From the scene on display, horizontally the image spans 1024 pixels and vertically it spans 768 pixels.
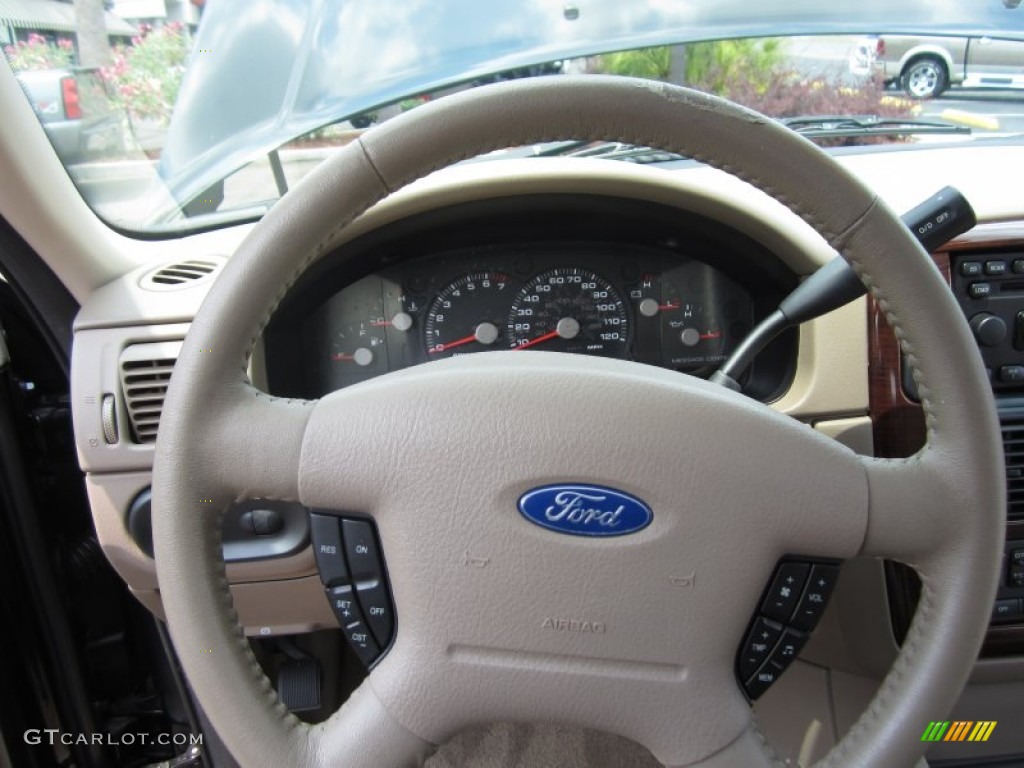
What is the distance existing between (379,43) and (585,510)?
125 centimetres

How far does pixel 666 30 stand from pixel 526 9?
291 millimetres

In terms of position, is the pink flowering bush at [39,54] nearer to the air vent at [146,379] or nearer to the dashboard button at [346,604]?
the air vent at [146,379]

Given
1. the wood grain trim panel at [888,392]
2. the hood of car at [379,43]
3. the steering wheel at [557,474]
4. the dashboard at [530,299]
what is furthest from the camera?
the hood of car at [379,43]

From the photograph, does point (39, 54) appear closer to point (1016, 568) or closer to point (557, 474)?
point (557, 474)

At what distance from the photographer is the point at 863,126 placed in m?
1.89

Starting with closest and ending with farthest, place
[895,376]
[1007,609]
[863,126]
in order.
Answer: [895,376], [1007,609], [863,126]

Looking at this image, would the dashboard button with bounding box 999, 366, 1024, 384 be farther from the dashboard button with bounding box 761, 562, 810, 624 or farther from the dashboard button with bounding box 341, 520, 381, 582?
the dashboard button with bounding box 341, 520, 381, 582

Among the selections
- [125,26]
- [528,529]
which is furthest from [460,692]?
[125,26]

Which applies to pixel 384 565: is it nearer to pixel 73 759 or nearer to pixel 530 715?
pixel 530 715

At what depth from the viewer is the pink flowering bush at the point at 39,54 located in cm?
144

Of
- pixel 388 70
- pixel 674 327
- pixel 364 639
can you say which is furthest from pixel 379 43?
pixel 364 639

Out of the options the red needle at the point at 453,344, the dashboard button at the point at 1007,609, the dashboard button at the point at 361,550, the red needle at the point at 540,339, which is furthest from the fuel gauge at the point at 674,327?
the dashboard button at the point at 361,550

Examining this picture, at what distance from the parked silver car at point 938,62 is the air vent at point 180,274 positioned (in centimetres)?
141

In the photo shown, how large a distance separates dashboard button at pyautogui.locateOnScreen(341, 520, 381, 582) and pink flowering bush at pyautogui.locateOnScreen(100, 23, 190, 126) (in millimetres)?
1093
